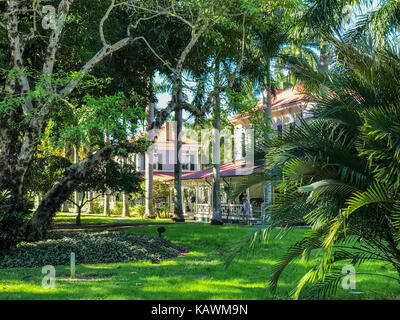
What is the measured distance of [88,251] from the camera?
12.6 metres

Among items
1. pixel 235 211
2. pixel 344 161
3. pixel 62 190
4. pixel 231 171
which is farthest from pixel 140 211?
pixel 344 161

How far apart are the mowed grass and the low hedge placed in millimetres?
637

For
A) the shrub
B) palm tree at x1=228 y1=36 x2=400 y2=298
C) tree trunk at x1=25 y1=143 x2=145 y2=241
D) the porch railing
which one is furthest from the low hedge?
the shrub

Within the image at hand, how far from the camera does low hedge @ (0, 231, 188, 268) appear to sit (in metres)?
11.9

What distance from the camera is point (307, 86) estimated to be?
7.51 m

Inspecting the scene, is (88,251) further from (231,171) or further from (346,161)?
(231,171)

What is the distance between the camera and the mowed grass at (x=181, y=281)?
24.8 ft

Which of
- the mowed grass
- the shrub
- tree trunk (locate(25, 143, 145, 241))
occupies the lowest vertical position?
the mowed grass

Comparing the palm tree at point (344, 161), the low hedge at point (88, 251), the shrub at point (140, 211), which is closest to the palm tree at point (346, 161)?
the palm tree at point (344, 161)

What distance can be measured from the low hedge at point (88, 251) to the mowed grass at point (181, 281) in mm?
637

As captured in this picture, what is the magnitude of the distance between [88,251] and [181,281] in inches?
181

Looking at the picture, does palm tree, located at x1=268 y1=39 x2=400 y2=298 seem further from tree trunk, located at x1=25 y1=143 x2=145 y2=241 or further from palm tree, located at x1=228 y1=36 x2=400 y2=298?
tree trunk, located at x1=25 y1=143 x2=145 y2=241

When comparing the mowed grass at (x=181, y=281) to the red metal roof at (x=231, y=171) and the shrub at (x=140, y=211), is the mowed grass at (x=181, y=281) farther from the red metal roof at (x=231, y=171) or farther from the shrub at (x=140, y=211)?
the shrub at (x=140, y=211)

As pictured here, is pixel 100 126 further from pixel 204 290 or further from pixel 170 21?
pixel 170 21
